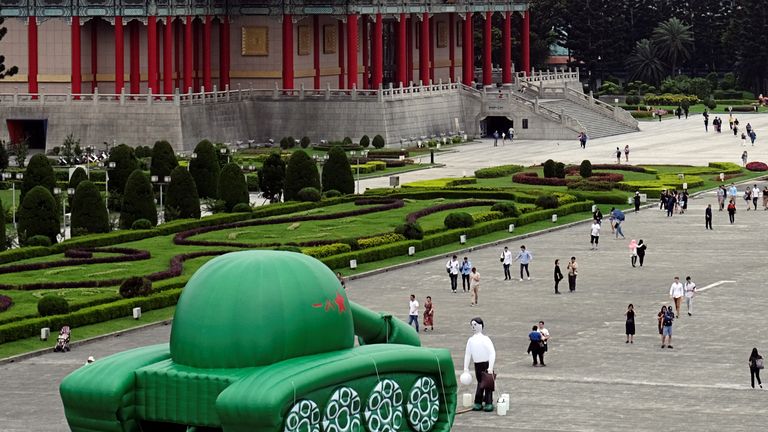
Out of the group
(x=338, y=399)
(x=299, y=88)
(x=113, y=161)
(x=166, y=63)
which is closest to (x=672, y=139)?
(x=299, y=88)

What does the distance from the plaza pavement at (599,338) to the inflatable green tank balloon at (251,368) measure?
35.2ft

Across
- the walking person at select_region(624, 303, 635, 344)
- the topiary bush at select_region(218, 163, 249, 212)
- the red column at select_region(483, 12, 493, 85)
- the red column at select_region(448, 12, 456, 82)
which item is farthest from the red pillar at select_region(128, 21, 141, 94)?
the walking person at select_region(624, 303, 635, 344)

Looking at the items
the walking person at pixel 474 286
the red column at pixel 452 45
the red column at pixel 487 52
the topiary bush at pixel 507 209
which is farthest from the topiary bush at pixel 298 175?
the red column at pixel 452 45

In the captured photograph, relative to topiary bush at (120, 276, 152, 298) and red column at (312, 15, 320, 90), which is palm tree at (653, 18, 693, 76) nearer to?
red column at (312, 15, 320, 90)

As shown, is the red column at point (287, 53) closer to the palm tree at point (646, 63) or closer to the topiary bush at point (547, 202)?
the topiary bush at point (547, 202)

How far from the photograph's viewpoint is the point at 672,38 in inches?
6673

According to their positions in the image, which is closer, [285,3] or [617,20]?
[285,3]

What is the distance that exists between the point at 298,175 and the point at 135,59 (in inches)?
1291

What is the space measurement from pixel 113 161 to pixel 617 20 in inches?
3591

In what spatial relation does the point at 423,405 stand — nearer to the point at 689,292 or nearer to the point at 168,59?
the point at 689,292

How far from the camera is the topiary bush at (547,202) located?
81.7m

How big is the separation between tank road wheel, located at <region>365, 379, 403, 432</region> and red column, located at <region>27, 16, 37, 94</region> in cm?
8720

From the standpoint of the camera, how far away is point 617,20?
554ft

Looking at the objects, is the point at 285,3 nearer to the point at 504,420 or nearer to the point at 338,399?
the point at 504,420
